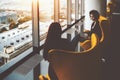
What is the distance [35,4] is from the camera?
12.1 feet

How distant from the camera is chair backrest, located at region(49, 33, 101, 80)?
Answer: 2.29m

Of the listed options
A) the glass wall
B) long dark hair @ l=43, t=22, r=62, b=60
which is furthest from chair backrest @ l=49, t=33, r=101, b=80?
the glass wall

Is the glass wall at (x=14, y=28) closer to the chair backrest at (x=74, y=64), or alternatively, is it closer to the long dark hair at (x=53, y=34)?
the long dark hair at (x=53, y=34)

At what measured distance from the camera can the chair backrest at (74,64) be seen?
7.51 feet

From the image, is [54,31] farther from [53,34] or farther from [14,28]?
[14,28]

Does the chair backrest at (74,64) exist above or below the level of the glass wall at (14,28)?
below

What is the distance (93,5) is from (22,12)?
2.98m

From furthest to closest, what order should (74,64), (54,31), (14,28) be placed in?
(14,28)
(54,31)
(74,64)

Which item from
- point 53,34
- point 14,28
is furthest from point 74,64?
point 14,28

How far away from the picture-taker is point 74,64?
7.75 ft

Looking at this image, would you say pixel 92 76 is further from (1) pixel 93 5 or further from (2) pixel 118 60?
(1) pixel 93 5

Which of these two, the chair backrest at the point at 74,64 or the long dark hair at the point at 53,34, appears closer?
the chair backrest at the point at 74,64

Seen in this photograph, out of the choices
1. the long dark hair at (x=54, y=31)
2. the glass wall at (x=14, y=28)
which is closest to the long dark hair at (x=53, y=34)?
the long dark hair at (x=54, y=31)

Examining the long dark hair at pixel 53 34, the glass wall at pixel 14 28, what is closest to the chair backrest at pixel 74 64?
the long dark hair at pixel 53 34
